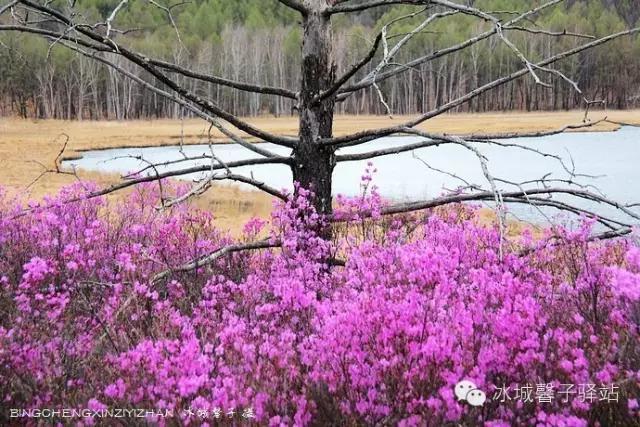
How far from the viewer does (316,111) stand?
5.11 meters

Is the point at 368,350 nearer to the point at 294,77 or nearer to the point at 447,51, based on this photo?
the point at 447,51

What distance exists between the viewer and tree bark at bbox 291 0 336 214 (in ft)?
16.7

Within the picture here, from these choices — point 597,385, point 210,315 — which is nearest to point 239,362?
point 210,315

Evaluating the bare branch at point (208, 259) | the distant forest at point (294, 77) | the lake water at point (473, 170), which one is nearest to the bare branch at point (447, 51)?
the bare branch at point (208, 259)

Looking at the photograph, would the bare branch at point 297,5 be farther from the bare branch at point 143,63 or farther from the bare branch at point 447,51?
the bare branch at point 143,63

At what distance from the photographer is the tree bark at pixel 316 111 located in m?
5.09

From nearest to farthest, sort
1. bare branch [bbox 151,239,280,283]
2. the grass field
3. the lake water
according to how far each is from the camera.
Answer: bare branch [bbox 151,239,280,283] → the grass field → the lake water

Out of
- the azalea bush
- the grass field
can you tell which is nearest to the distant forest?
the grass field

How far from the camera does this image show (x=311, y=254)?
4375 millimetres

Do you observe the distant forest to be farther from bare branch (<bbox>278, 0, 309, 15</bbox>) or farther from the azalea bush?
the azalea bush

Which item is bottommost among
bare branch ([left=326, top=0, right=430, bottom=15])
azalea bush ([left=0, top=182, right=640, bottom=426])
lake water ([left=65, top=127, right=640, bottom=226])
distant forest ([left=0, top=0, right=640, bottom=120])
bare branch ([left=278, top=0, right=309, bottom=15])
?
lake water ([left=65, top=127, right=640, bottom=226])

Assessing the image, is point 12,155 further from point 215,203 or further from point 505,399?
point 505,399

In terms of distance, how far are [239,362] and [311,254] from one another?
5.17 feet

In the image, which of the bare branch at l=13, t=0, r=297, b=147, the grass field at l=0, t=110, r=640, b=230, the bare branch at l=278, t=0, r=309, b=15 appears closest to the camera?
the bare branch at l=13, t=0, r=297, b=147
